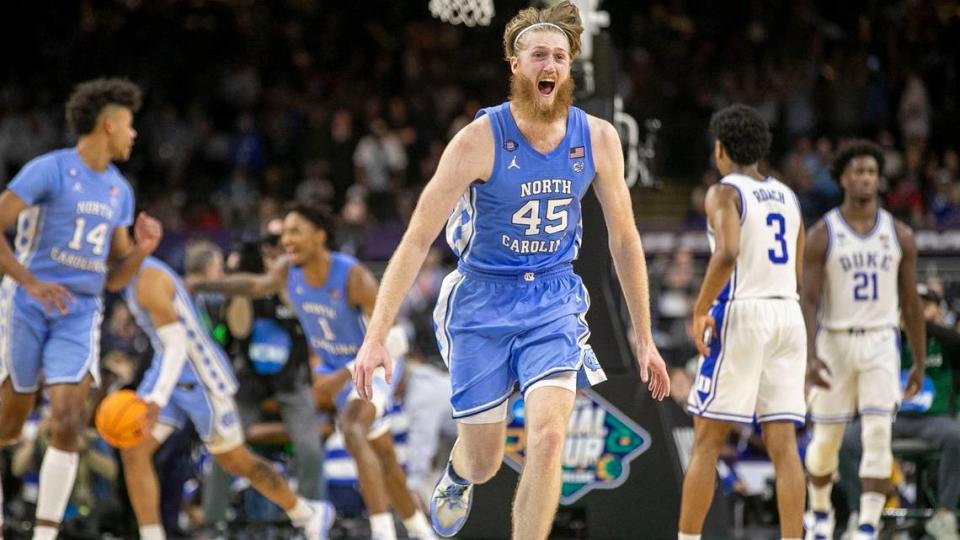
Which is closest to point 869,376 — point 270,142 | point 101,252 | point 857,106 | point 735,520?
point 735,520

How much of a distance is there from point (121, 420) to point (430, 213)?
3339 millimetres

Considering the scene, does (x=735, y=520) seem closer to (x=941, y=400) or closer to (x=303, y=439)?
(x=941, y=400)

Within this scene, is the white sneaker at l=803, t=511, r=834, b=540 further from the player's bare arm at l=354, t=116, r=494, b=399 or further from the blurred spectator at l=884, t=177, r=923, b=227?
the blurred spectator at l=884, t=177, r=923, b=227

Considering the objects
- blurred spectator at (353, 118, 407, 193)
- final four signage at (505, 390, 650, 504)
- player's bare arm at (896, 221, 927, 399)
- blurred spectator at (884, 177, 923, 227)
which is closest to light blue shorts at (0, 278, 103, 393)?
final four signage at (505, 390, 650, 504)

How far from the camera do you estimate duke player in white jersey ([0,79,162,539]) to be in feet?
27.0

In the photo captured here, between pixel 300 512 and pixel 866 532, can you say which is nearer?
pixel 866 532

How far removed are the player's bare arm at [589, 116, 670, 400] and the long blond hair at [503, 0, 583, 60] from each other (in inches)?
15.3

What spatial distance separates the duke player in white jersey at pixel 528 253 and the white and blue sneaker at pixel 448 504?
414 mm

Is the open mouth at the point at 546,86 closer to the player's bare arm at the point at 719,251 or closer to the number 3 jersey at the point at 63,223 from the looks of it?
the player's bare arm at the point at 719,251

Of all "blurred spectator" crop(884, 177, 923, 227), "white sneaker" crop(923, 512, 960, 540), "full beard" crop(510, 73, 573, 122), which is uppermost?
"blurred spectator" crop(884, 177, 923, 227)

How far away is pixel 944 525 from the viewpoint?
9.50 metres

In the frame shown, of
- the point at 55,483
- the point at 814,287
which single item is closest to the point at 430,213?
the point at 55,483

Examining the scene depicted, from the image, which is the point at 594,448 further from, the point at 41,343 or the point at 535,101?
the point at 535,101

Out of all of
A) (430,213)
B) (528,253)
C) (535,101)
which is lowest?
(528,253)
